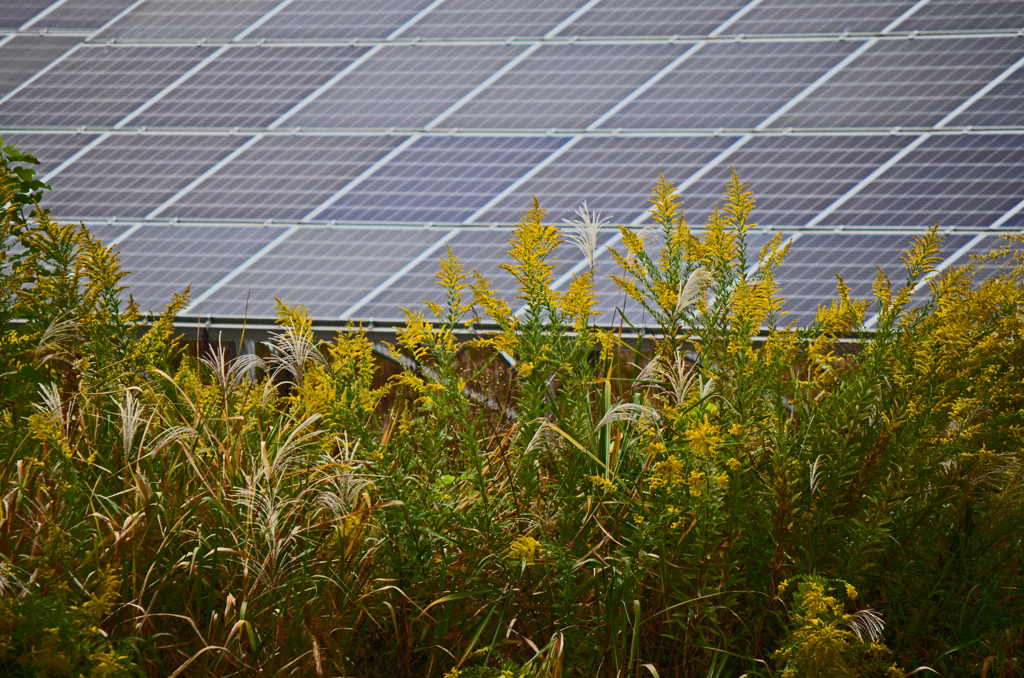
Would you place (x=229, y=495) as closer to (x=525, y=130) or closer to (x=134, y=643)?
(x=134, y=643)

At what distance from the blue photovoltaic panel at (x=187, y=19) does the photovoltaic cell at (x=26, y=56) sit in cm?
64

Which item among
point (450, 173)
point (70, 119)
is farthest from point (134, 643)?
point (70, 119)

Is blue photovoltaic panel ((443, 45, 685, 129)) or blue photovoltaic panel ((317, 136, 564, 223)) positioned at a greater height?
blue photovoltaic panel ((443, 45, 685, 129))

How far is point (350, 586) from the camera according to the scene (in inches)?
136

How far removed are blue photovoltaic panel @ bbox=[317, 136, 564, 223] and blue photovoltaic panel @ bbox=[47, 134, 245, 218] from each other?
81.8 inches

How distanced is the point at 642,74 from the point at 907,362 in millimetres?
7735

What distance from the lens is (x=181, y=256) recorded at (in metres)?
9.06

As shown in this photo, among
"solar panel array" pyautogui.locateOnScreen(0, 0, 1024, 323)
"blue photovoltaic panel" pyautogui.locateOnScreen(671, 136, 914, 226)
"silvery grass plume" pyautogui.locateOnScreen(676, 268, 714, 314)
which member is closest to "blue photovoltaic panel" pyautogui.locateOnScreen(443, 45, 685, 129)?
"solar panel array" pyautogui.locateOnScreen(0, 0, 1024, 323)

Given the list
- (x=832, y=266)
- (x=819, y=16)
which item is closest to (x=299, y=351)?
(x=832, y=266)

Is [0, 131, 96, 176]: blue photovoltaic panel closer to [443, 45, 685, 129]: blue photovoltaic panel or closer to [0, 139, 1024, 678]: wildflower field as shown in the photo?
[443, 45, 685, 129]: blue photovoltaic panel

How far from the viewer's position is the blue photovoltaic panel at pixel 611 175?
9062mm

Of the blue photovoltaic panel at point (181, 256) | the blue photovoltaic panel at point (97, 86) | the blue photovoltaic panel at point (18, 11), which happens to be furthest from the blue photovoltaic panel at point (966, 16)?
the blue photovoltaic panel at point (18, 11)

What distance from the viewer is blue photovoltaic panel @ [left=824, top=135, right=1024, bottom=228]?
8820 millimetres

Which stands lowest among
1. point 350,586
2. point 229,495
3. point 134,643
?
point 134,643
